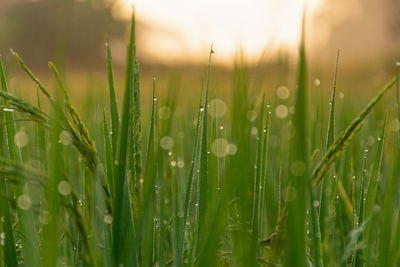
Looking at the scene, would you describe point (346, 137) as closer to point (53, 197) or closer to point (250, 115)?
point (250, 115)

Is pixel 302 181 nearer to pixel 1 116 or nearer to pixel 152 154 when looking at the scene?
pixel 152 154

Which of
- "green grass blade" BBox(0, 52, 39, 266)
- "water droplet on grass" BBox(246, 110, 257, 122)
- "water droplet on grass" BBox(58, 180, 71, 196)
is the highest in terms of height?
"water droplet on grass" BBox(246, 110, 257, 122)

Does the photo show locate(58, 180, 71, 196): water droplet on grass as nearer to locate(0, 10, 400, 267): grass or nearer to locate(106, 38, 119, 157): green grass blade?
locate(0, 10, 400, 267): grass

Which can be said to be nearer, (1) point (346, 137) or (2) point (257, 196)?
(1) point (346, 137)

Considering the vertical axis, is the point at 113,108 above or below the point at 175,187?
above

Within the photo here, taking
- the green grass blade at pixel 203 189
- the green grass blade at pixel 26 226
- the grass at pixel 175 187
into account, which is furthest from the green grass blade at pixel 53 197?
the green grass blade at pixel 203 189

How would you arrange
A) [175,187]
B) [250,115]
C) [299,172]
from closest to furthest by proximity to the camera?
1. [299,172]
2. [250,115]
3. [175,187]

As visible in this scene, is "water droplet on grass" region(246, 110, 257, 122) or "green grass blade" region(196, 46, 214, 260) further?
"green grass blade" region(196, 46, 214, 260)

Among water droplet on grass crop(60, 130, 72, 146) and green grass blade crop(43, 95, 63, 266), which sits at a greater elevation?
water droplet on grass crop(60, 130, 72, 146)

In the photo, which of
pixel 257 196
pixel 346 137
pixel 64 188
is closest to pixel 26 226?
pixel 64 188

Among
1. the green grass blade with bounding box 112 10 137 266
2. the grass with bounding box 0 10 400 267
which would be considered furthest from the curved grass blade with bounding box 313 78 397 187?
the green grass blade with bounding box 112 10 137 266

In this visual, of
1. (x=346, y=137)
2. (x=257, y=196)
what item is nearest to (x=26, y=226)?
(x=257, y=196)

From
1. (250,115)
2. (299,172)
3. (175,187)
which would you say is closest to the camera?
(299,172)

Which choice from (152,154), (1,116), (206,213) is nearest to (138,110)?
(152,154)
